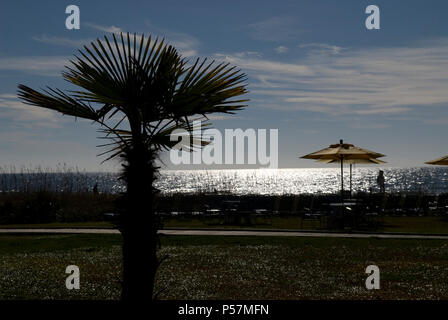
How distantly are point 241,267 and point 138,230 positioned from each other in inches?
215

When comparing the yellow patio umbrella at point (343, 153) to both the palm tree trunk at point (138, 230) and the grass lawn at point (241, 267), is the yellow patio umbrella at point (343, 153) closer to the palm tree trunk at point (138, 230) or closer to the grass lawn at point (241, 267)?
the grass lawn at point (241, 267)

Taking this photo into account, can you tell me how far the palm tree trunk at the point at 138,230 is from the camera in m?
6.10

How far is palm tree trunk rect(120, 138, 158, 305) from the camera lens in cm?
610

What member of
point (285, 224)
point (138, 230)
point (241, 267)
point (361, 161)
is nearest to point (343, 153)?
point (361, 161)

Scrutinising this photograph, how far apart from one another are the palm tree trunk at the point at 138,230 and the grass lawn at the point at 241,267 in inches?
23.4

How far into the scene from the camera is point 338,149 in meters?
19.4

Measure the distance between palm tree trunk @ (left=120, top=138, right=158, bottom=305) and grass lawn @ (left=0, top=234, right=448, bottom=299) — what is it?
595mm

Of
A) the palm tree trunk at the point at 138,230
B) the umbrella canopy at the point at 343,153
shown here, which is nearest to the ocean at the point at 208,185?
the palm tree trunk at the point at 138,230

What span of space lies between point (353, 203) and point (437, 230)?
10.0ft

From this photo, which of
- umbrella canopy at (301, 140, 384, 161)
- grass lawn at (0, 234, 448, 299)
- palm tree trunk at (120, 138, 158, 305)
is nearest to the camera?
palm tree trunk at (120, 138, 158, 305)

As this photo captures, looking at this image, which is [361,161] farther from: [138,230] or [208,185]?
[138,230]

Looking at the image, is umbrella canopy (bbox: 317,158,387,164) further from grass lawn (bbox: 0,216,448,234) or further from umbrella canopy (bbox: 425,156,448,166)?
grass lawn (bbox: 0,216,448,234)

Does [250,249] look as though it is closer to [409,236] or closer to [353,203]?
[409,236]

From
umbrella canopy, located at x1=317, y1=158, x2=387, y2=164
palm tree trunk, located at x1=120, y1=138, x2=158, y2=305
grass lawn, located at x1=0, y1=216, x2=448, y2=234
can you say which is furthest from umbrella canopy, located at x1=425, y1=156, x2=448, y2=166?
palm tree trunk, located at x1=120, y1=138, x2=158, y2=305
